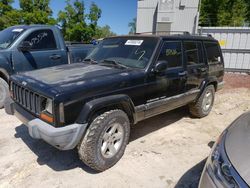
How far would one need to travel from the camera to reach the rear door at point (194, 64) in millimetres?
4406

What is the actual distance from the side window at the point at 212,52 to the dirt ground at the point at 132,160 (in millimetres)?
1485

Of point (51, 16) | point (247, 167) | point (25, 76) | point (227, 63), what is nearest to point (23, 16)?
point (51, 16)

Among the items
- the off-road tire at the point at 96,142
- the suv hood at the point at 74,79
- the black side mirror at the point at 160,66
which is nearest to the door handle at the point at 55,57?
the suv hood at the point at 74,79

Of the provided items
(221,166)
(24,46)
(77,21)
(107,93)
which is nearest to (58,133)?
(107,93)

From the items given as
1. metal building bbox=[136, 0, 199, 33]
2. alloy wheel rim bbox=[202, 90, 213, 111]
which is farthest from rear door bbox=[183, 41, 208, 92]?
metal building bbox=[136, 0, 199, 33]

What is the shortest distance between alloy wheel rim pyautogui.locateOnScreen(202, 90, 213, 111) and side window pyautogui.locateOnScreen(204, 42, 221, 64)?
29.6 inches

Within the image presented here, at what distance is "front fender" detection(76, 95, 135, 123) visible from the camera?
8.85 feet

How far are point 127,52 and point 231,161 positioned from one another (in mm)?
2548

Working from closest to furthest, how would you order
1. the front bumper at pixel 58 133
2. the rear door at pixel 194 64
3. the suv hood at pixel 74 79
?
1. the front bumper at pixel 58 133
2. the suv hood at pixel 74 79
3. the rear door at pixel 194 64

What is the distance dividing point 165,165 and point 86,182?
1177 mm

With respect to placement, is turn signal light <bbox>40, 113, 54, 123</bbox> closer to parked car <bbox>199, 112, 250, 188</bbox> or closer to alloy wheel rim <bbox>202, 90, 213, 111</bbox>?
parked car <bbox>199, 112, 250, 188</bbox>

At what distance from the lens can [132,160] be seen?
134 inches

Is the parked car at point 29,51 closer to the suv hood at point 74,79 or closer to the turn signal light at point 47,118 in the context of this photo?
the suv hood at point 74,79

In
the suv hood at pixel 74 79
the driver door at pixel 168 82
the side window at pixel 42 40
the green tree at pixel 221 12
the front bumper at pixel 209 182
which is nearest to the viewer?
the front bumper at pixel 209 182
